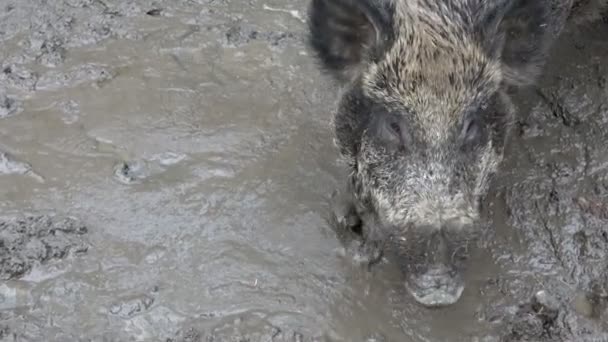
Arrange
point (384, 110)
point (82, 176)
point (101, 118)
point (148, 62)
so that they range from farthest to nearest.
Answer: point (148, 62)
point (101, 118)
point (82, 176)
point (384, 110)

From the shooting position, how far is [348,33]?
3.73m

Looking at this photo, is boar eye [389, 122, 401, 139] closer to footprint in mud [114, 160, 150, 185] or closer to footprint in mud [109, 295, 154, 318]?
footprint in mud [109, 295, 154, 318]

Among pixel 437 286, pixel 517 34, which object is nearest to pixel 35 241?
pixel 437 286

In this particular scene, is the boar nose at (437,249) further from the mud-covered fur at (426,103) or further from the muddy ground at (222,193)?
the muddy ground at (222,193)

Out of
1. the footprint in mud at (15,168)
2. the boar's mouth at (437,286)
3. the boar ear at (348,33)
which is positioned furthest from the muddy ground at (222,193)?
the boar ear at (348,33)

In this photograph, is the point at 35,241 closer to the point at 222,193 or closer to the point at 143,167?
the point at 143,167

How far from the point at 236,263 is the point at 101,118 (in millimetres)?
1351

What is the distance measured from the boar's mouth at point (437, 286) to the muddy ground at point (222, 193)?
282 mm

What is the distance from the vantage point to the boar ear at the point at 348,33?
3510mm

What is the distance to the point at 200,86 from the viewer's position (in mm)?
4723

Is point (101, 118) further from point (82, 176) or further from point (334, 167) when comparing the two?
point (334, 167)

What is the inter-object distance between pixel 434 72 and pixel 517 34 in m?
0.59

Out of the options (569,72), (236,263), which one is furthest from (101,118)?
(569,72)

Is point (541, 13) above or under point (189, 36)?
above
